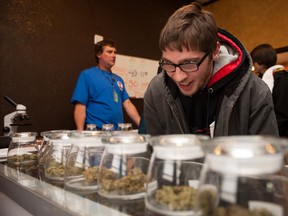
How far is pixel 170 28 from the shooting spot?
1080mm

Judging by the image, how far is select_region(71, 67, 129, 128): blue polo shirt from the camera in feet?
8.25

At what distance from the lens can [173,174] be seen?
51 centimetres

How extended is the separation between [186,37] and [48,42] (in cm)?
228

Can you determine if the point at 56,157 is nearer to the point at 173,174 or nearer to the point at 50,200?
the point at 50,200

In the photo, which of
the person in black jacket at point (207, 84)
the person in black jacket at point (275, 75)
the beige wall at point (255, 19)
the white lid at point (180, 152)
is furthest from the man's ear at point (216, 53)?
the beige wall at point (255, 19)

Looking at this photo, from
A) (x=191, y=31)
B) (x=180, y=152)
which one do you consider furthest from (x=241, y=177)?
(x=191, y=31)

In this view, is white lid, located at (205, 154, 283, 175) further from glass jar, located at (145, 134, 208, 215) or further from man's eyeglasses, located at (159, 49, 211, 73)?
man's eyeglasses, located at (159, 49, 211, 73)

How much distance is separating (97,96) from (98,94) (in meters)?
0.02

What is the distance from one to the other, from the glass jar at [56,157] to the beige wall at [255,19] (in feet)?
11.7

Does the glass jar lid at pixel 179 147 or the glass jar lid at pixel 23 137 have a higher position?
the glass jar lid at pixel 179 147

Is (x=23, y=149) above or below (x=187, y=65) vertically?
below

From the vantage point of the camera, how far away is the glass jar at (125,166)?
1.99 feet

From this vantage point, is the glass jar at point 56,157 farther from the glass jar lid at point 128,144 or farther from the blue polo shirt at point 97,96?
the blue polo shirt at point 97,96

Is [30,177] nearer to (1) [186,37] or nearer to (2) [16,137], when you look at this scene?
(2) [16,137]
